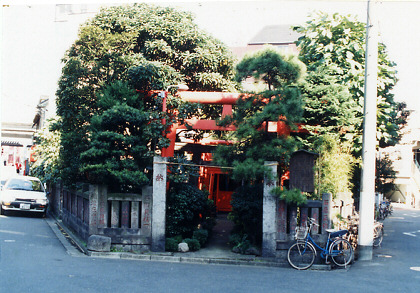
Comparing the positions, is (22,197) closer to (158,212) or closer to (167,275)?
(158,212)

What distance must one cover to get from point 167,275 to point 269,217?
10.9 ft

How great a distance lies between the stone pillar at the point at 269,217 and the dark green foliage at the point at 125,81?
3.37 meters

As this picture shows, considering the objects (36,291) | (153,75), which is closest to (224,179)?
(153,75)

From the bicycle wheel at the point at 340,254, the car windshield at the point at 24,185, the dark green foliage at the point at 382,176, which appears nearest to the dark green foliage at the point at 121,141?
the bicycle wheel at the point at 340,254

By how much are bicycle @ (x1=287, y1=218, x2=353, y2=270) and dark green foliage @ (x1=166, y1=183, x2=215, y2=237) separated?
3140mm

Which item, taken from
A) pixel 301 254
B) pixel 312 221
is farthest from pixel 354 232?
pixel 301 254

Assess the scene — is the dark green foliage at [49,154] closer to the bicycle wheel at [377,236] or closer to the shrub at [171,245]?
the shrub at [171,245]

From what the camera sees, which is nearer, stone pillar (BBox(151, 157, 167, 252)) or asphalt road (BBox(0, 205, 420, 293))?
asphalt road (BBox(0, 205, 420, 293))

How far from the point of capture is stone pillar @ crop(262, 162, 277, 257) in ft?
35.8

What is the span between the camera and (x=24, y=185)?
19.8 m

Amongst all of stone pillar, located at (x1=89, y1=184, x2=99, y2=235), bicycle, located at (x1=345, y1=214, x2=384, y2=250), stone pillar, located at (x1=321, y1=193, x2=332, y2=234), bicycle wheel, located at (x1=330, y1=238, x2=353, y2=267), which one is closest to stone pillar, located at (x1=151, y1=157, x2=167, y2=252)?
stone pillar, located at (x1=89, y1=184, x2=99, y2=235)

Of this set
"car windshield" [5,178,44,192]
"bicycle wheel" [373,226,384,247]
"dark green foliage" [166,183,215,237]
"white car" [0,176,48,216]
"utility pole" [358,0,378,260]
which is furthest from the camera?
"car windshield" [5,178,44,192]

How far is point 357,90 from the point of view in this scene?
15.0 metres

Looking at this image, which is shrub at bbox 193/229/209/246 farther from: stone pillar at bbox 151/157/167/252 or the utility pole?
the utility pole
